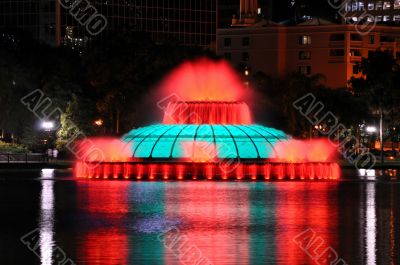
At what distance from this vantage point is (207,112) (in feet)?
197

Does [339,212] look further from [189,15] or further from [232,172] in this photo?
[189,15]

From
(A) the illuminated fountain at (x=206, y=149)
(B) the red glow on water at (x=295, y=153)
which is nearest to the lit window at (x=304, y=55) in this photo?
(A) the illuminated fountain at (x=206, y=149)

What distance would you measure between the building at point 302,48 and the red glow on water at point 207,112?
8669 centimetres

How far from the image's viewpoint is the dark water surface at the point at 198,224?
21.4 meters

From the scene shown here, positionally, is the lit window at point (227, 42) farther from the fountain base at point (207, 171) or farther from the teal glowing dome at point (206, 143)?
the fountain base at point (207, 171)

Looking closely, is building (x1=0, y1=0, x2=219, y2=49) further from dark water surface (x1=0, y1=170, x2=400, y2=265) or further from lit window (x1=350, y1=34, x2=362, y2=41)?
dark water surface (x1=0, y1=170, x2=400, y2=265)

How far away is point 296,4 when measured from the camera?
175875mm

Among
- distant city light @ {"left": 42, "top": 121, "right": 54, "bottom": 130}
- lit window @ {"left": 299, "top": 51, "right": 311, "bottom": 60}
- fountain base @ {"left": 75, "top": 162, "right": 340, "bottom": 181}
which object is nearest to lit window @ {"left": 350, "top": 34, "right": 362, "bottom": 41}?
lit window @ {"left": 299, "top": 51, "right": 311, "bottom": 60}

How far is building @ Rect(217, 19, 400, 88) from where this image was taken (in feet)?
485

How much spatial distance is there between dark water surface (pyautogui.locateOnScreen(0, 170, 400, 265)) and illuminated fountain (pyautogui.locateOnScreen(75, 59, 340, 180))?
7378 mm

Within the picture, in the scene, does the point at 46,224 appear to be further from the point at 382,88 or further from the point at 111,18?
the point at 111,18

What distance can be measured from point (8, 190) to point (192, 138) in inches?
638

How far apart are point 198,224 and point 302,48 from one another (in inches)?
4883

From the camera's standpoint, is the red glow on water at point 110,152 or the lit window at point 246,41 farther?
the lit window at point 246,41
